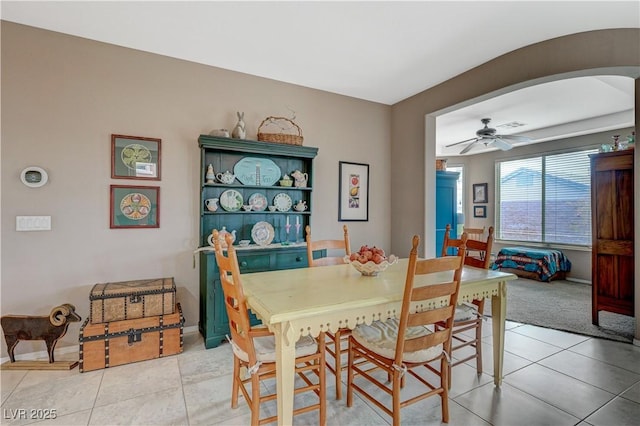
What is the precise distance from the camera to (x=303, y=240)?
370 cm

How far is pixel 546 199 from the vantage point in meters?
6.06

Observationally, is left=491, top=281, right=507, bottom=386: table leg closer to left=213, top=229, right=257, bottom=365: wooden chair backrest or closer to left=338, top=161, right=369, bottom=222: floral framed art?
left=213, top=229, right=257, bottom=365: wooden chair backrest

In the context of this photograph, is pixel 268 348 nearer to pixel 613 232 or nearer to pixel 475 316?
pixel 475 316

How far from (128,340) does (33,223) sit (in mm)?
1262

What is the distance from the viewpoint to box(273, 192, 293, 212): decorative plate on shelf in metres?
3.57

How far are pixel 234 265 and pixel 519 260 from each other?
239 inches

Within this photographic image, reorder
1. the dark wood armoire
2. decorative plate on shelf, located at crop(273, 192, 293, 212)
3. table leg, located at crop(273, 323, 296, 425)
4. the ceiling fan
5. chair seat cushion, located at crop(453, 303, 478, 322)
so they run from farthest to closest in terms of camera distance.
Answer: the ceiling fan
decorative plate on shelf, located at crop(273, 192, 293, 212)
the dark wood armoire
chair seat cushion, located at crop(453, 303, 478, 322)
table leg, located at crop(273, 323, 296, 425)

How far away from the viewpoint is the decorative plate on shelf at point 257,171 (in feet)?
11.1

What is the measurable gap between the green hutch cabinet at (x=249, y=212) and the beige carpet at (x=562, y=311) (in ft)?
8.75

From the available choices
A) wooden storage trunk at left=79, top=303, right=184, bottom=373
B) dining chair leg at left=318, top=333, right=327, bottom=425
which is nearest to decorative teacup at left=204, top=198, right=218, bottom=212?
wooden storage trunk at left=79, top=303, right=184, bottom=373

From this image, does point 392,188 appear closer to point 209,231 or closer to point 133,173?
point 209,231

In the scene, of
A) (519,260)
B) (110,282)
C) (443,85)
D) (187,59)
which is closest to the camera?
(110,282)

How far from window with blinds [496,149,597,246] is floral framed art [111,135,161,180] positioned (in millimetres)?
6719

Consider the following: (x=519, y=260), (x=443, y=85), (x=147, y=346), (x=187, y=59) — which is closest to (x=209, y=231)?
(x=147, y=346)
